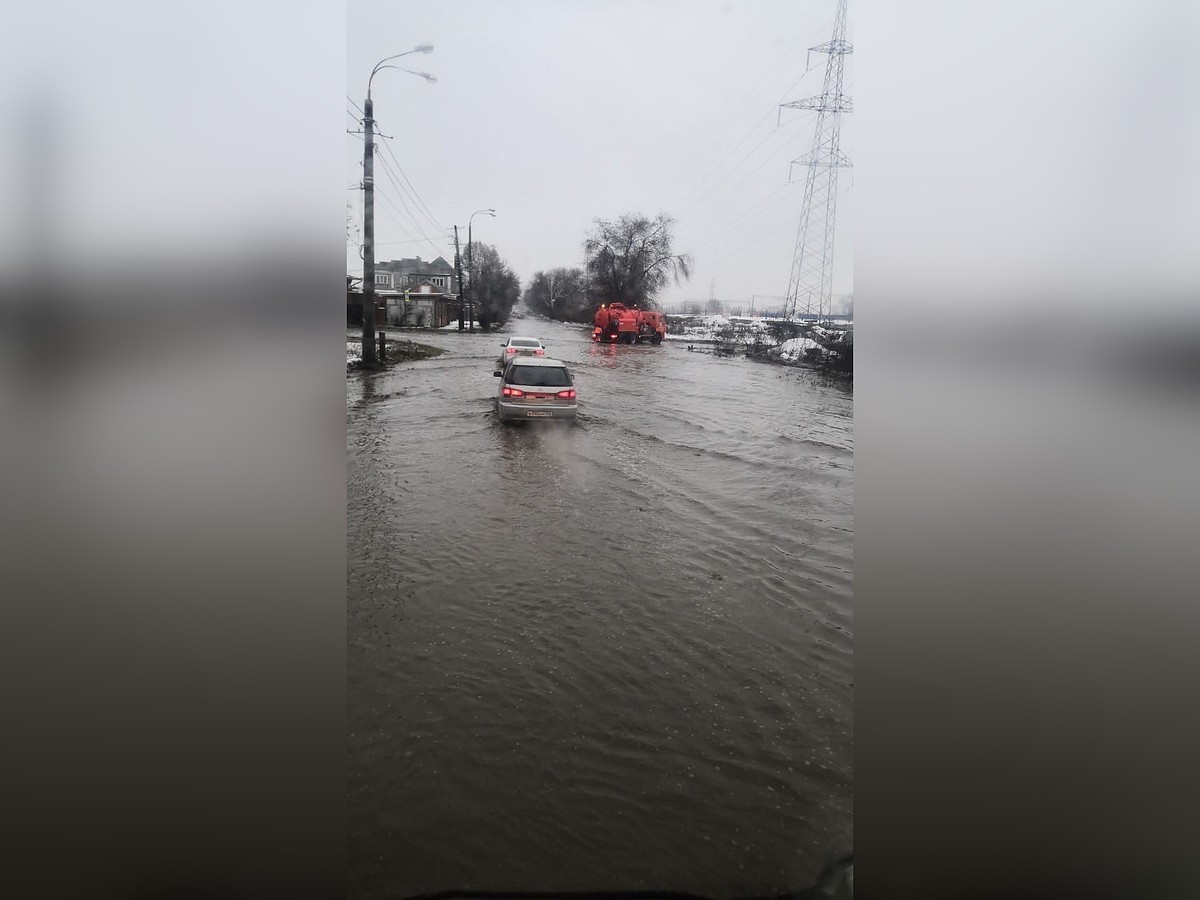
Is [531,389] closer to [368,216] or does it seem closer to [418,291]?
[418,291]

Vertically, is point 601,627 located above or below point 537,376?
below

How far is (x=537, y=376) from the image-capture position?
9.09 feet

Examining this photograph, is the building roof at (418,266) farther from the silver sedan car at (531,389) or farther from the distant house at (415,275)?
the silver sedan car at (531,389)

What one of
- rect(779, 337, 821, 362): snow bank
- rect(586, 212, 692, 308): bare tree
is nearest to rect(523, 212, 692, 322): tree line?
rect(586, 212, 692, 308): bare tree

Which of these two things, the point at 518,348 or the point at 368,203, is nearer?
the point at 368,203

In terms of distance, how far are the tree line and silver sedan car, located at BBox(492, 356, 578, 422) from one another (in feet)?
0.71

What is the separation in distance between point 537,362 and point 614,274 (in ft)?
1.63

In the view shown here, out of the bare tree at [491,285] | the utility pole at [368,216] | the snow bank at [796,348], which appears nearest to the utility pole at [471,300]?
the bare tree at [491,285]

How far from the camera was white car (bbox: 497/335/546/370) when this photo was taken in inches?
104

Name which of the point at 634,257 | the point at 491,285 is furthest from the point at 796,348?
the point at 491,285

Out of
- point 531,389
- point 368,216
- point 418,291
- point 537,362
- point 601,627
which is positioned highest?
point 368,216

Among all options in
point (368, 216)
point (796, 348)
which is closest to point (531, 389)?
point (368, 216)

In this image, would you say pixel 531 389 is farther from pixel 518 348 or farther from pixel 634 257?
pixel 634 257
